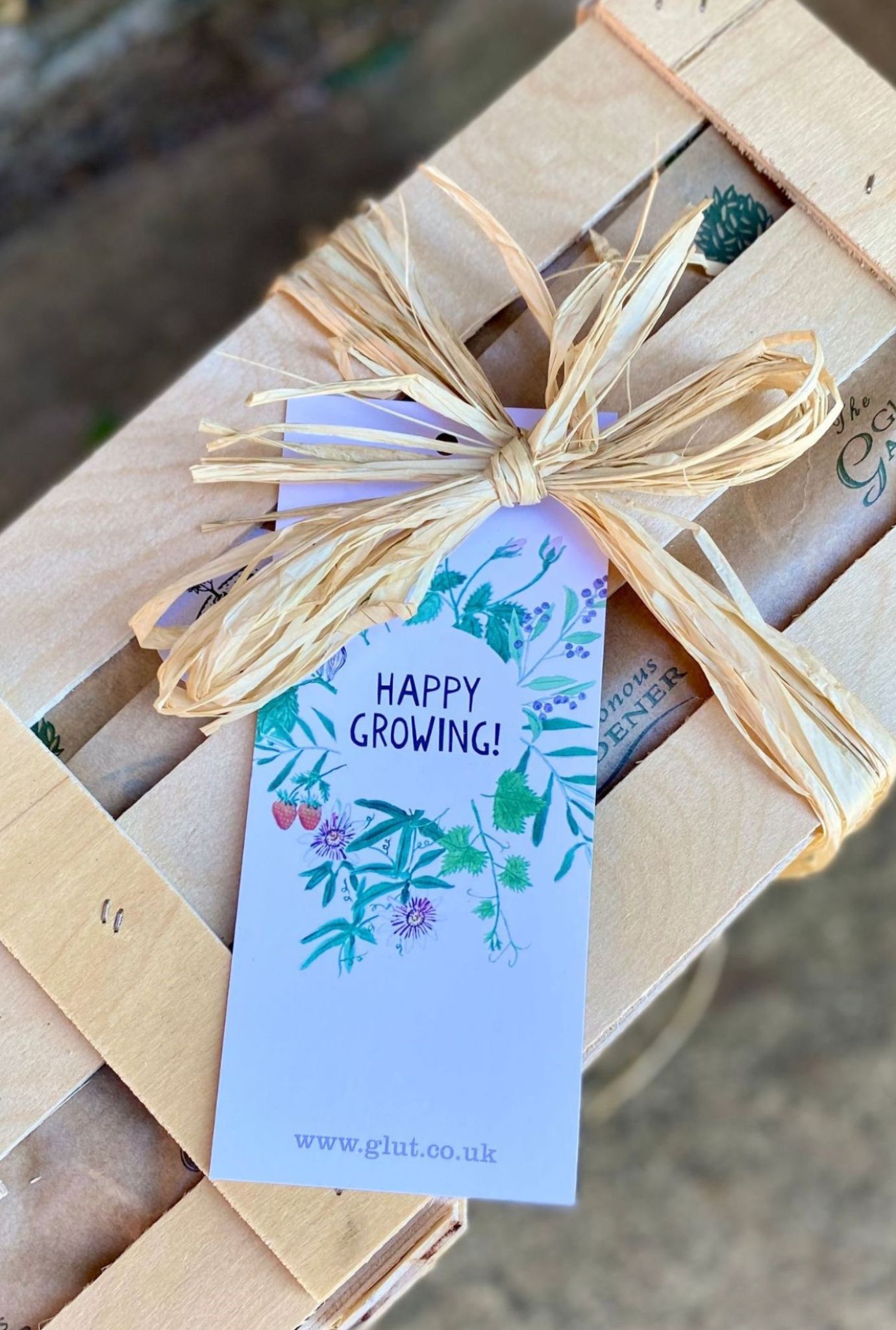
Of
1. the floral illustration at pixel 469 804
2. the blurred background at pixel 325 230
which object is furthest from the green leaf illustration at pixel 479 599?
the blurred background at pixel 325 230

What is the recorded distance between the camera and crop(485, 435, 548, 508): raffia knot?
596 millimetres

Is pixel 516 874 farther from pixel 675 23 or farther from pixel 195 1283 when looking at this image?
pixel 675 23

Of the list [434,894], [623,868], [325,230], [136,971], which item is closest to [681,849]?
[623,868]

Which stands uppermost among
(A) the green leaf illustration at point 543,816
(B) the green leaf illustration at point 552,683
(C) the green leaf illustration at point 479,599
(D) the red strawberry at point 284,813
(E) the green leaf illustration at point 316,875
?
(C) the green leaf illustration at point 479,599

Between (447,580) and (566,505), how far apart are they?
8 centimetres

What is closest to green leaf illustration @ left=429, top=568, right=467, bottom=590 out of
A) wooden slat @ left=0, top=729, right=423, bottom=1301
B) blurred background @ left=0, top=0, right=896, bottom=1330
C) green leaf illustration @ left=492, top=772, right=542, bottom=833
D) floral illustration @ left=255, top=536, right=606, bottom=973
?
floral illustration @ left=255, top=536, right=606, bottom=973

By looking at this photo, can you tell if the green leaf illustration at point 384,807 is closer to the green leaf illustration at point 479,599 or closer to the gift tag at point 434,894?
the gift tag at point 434,894

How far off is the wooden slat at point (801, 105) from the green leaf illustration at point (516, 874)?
15.5 inches

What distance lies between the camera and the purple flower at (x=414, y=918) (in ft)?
1.92

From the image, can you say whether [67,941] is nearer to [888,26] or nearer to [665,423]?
[665,423]

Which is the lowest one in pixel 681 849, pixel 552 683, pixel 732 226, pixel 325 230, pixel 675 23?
pixel 681 849

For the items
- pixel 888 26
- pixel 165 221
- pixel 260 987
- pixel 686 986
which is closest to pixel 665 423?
pixel 260 987

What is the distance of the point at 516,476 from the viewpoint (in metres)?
0.60

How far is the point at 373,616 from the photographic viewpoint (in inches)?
23.3
